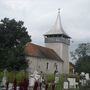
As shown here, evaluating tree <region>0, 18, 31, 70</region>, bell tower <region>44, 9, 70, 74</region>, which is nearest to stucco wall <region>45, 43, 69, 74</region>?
bell tower <region>44, 9, 70, 74</region>

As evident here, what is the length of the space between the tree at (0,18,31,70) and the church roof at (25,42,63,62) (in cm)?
708

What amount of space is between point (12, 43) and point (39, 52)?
16611mm

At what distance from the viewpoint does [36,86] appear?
29.4 ft

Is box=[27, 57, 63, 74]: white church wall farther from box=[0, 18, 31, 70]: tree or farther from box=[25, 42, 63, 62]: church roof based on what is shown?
box=[0, 18, 31, 70]: tree

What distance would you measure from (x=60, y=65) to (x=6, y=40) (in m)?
29.4

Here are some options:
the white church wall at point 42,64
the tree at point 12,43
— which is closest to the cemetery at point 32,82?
the tree at point 12,43

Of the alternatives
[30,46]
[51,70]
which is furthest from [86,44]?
[30,46]

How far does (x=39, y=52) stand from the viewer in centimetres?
8438

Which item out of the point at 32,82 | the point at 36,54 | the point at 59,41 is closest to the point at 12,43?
the point at 36,54

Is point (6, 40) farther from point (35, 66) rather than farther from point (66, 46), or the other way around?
point (66, 46)

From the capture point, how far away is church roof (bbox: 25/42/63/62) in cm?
7944

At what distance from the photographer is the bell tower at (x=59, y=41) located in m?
93.6

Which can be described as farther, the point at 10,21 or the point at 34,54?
the point at 34,54

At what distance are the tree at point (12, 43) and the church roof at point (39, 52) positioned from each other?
7.08 metres
